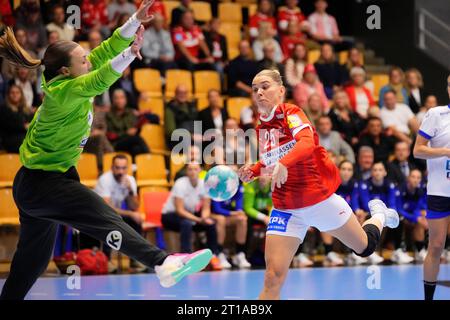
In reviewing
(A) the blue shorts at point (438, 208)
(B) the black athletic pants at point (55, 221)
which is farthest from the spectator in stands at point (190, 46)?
(B) the black athletic pants at point (55, 221)

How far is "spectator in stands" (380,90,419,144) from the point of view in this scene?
13243mm

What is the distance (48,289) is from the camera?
9.04 metres

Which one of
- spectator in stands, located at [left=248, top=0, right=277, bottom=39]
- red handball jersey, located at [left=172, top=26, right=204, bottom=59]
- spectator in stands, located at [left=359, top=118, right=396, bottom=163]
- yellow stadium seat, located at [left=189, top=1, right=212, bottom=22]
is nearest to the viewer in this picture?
spectator in stands, located at [left=359, top=118, right=396, bottom=163]

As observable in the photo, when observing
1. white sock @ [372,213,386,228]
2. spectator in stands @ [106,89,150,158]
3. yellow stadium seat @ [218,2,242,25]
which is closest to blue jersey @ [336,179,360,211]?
spectator in stands @ [106,89,150,158]

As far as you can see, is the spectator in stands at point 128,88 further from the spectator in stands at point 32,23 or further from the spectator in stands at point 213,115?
the spectator in stands at point 32,23

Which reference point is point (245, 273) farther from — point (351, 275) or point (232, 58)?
point (232, 58)

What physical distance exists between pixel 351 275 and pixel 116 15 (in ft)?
19.6

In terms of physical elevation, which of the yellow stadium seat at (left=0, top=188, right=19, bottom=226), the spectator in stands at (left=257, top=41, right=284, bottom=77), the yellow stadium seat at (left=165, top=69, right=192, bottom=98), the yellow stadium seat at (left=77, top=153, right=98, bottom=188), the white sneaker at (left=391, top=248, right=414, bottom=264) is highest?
the spectator in stands at (left=257, top=41, right=284, bottom=77)

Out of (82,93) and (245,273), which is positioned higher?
(82,93)

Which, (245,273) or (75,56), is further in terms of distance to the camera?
(245,273)

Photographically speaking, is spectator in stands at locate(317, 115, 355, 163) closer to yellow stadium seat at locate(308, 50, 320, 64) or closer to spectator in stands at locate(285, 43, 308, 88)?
spectator in stands at locate(285, 43, 308, 88)

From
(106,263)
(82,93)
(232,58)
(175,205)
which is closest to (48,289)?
(106,263)

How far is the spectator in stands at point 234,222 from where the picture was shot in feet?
36.8

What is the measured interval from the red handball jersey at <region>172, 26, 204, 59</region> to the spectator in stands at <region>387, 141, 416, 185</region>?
3.86 metres
